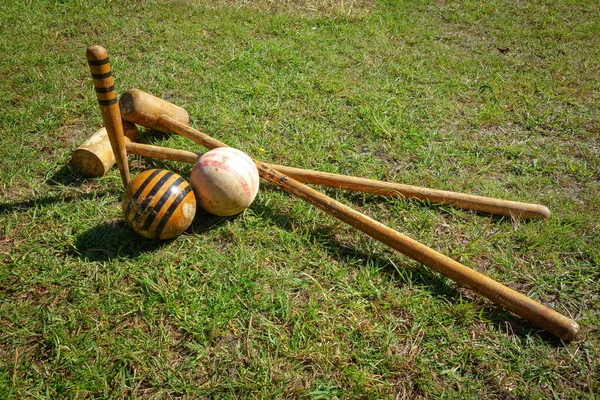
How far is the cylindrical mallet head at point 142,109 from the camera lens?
→ 3.29m

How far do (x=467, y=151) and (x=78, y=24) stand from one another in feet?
15.6

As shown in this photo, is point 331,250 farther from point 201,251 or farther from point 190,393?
point 190,393

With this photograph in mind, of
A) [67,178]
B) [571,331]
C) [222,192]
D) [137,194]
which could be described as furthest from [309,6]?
[571,331]

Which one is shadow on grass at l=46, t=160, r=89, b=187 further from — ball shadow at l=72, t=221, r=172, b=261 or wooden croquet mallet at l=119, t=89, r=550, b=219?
wooden croquet mallet at l=119, t=89, r=550, b=219

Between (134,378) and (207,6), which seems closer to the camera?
(134,378)

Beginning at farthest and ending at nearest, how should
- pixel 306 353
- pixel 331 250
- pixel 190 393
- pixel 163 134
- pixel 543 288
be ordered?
pixel 163 134
pixel 331 250
pixel 543 288
pixel 306 353
pixel 190 393

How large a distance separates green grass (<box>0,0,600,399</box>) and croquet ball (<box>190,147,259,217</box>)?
193 millimetres

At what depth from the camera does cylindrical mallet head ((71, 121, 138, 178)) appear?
3.05 metres

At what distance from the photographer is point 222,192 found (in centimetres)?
263

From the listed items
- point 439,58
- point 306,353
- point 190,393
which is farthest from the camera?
point 439,58

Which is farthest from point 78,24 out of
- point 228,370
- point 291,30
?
point 228,370

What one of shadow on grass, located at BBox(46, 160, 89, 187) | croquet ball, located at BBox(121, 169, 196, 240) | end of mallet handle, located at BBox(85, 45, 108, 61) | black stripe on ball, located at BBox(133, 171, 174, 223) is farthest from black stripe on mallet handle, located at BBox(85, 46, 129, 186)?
shadow on grass, located at BBox(46, 160, 89, 187)

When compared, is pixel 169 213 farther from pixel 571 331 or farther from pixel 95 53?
pixel 571 331

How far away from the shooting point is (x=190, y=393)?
2.02 metres
